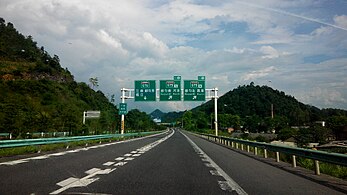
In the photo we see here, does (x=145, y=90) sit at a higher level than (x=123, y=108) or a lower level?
higher

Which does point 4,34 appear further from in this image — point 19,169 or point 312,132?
point 19,169

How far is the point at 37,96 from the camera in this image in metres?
86.6

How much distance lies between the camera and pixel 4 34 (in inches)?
5359

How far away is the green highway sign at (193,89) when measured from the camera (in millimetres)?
44969

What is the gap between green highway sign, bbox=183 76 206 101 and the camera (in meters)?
45.0

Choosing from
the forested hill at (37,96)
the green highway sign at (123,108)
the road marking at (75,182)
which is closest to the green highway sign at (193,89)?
the green highway sign at (123,108)

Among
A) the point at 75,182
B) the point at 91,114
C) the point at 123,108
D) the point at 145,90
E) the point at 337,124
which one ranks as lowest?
the point at 75,182

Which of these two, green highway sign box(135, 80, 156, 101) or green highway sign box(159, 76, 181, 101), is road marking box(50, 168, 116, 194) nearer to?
green highway sign box(159, 76, 181, 101)

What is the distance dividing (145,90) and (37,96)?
51.5 m

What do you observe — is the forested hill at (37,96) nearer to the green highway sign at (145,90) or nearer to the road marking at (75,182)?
the green highway sign at (145,90)

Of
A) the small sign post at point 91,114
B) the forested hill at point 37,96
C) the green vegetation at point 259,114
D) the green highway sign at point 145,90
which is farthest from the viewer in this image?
the green vegetation at point 259,114

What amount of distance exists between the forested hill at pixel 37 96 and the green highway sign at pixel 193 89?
18.5 meters

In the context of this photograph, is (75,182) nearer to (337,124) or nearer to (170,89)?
(170,89)

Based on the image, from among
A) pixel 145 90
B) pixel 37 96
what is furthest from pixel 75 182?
pixel 37 96
